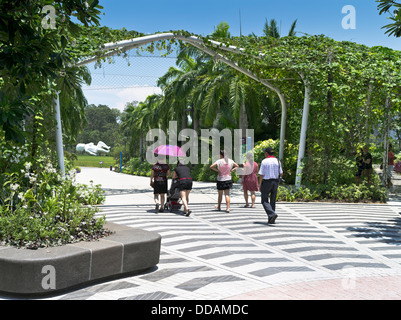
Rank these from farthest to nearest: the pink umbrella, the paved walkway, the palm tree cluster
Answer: the palm tree cluster
the pink umbrella
the paved walkway

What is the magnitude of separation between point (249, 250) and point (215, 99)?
19743 millimetres

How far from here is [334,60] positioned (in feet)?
54.9

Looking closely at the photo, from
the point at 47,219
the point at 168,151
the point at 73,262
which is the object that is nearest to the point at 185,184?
the point at 168,151

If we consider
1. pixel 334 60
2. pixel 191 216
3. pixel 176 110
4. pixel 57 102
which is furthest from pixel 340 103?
pixel 176 110

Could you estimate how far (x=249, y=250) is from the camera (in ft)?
25.8

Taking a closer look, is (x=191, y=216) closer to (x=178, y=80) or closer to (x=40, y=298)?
(x=40, y=298)

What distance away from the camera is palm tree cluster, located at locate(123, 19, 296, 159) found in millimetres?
26281

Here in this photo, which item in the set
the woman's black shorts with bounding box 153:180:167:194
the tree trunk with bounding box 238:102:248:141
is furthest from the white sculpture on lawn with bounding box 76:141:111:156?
the woman's black shorts with bounding box 153:180:167:194

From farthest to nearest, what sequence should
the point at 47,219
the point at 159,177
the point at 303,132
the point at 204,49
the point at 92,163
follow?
the point at 92,163 → the point at 204,49 → the point at 303,132 → the point at 159,177 → the point at 47,219

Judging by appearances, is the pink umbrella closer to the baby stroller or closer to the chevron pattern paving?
the baby stroller

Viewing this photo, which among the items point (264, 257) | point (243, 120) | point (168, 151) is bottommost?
point (264, 257)

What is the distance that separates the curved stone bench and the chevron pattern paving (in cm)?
18

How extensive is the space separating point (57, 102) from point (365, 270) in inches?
383

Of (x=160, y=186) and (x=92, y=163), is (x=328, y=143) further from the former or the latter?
(x=92, y=163)
